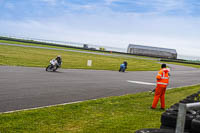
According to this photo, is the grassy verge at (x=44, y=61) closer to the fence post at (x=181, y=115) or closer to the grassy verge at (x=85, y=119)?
the grassy verge at (x=85, y=119)

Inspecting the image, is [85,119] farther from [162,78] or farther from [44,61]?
[44,61]

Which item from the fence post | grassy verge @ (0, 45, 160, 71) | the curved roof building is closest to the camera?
the fence post

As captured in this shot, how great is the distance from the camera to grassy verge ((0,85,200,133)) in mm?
6887

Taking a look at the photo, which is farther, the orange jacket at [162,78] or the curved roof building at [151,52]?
the curved roof building at [151,52]

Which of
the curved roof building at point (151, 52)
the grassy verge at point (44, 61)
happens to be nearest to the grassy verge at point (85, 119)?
the grassy verge at point (44, 61)

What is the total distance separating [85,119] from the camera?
8.03 metres

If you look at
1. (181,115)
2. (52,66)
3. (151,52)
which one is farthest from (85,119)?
(151,52)

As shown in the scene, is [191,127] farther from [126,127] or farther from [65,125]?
[65,125]

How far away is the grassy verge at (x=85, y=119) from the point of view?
689 cm

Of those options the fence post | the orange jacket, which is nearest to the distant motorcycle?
the orange jacket

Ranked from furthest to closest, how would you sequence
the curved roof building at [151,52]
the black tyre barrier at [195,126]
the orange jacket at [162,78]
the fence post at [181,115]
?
the curved roof building at [151,52] → the orange jacket at [162,78] → the black tyre barrier at [195,126] → the fence post at [181,115]

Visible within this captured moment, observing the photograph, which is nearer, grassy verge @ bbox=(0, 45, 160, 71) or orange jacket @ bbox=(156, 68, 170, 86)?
orange jacket @ bbox=(156, 68, 170, 86)

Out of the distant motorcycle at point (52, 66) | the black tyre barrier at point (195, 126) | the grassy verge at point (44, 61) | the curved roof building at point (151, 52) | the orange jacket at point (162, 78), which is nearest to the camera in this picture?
the black tyre barrier at point (195, 126)

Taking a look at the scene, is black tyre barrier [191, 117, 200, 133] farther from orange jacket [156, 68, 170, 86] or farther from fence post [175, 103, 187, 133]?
orange jacket [156, 68, 170, 86]
